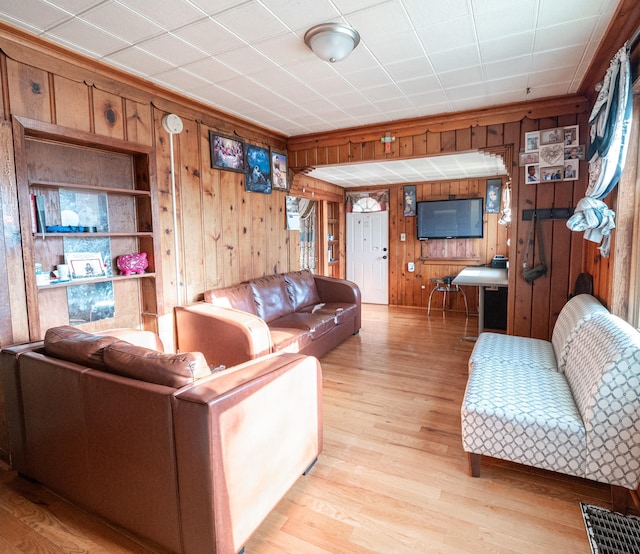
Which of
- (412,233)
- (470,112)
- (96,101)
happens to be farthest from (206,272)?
(412,233)

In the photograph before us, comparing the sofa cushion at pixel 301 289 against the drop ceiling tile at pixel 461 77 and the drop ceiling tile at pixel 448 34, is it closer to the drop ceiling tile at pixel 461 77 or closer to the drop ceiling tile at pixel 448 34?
the drop ceiling tile at pixel 461 77

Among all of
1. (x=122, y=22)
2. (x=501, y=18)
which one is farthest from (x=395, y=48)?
(x=122, y=22)

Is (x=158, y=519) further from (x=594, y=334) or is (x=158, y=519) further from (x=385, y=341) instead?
(x=385, y=341)

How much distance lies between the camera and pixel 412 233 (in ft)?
22.1

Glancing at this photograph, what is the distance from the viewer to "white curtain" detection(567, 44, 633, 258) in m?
1.98

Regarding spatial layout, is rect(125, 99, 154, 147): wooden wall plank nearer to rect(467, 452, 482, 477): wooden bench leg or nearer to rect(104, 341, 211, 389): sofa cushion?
rect(104, 341, 211, 389): sofa cushion

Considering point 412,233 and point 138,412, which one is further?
point 412,233

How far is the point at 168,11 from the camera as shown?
76.0 inches

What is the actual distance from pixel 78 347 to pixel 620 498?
256 centimetres

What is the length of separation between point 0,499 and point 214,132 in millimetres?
3044

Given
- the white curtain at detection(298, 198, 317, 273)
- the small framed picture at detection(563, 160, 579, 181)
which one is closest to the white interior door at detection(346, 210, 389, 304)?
the white curtain at detection(298, 198, 317, 273)

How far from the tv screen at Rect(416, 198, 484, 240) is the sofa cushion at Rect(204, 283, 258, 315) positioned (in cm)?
386

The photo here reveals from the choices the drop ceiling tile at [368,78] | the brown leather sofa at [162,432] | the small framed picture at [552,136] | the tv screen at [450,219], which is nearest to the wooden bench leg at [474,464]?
the brown leather sofa at [162,432]

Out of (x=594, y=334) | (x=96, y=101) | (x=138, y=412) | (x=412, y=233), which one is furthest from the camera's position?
(x=412, y=233)
